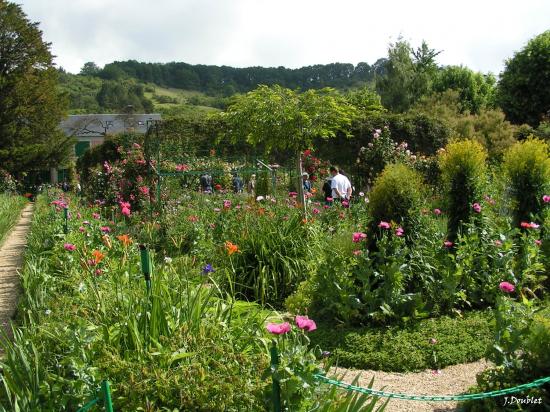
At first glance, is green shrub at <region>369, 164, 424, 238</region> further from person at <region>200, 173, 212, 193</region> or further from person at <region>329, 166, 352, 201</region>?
person at <region>200, 173, 212, 193</region>

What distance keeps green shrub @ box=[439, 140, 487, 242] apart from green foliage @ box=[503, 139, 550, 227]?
613 millimetres

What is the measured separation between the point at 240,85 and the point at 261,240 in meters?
78.0

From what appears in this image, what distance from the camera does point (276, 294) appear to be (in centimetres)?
553

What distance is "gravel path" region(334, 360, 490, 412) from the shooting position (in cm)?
334

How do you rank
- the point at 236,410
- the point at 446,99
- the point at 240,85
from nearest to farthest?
the point at 236,410 → the point at 446,99 → the point at 240,85

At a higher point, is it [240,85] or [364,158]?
[240,85]

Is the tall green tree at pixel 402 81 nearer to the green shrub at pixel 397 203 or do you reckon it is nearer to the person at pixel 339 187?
the person at pixel 339 187

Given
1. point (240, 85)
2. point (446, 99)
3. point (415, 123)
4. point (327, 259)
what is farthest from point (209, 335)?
point (240, 85)

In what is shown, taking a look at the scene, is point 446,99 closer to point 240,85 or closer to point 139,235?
point 139,235

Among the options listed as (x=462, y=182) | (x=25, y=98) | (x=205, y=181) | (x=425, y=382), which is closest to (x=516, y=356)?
(x=425, y=382)

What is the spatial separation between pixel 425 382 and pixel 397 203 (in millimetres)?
1685

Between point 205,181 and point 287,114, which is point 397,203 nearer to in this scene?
point 287,114

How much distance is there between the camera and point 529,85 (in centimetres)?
2322

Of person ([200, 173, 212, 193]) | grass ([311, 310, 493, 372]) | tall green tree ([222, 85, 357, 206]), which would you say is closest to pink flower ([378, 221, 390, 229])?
grass ([311, 310, 493, 372])
